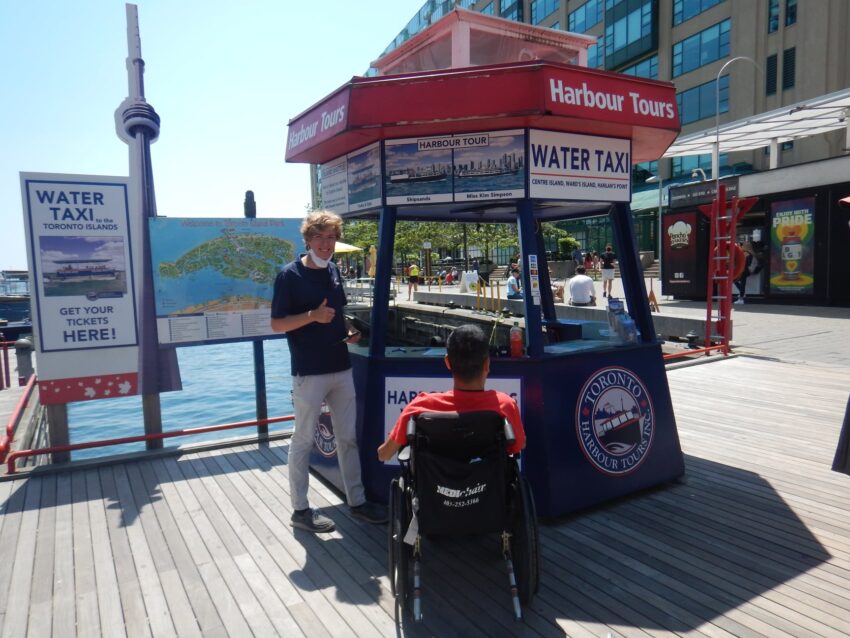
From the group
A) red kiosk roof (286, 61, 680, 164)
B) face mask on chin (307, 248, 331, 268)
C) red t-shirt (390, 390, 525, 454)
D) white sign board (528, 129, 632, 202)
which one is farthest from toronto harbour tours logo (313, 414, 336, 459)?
white sign board (528, 129, 632, 202)

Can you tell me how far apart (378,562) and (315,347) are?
→ 138cm

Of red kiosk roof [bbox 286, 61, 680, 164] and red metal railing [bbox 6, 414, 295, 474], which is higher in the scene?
red kiosk roof [bbox 286, 61, 680, 164]

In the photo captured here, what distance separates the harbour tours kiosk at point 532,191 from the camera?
3.58m

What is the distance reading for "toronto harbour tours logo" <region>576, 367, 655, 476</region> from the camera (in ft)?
12.9

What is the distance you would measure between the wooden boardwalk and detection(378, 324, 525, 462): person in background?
0.92 metres

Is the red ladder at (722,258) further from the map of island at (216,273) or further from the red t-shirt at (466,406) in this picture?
the red t-shirt at (466,406)

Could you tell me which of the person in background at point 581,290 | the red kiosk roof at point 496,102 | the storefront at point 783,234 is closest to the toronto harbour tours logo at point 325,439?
the red kiosk roof at point 496,102

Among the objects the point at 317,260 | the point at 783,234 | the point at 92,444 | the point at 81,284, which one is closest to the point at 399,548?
the point at 317,260

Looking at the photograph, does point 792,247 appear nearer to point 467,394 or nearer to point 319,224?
point 319,224

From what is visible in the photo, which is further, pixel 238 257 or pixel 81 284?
pixel 238 257

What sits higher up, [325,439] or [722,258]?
[722,258]

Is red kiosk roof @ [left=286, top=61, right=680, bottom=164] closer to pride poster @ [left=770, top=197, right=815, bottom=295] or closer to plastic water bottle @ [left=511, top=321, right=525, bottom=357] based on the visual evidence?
plastic water bottle @ [left=511, top=321, right=525, bottom=357]

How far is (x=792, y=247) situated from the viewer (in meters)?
16.0

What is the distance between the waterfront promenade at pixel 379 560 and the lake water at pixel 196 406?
6.62 meters
